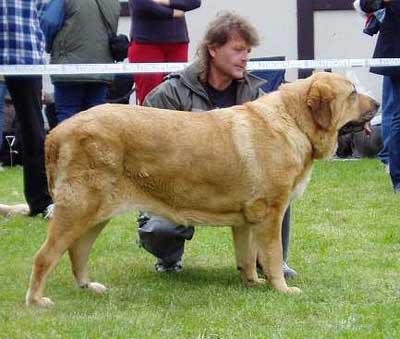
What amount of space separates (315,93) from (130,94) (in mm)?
8105

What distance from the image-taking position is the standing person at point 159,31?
9.59 metres

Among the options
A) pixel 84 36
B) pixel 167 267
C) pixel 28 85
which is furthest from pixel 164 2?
pixel 167 267

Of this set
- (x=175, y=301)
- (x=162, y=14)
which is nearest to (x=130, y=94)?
(x=162, y=14)

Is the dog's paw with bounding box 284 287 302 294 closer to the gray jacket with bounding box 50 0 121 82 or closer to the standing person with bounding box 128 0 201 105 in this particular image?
the standing person with bounding box 128 0 201 105

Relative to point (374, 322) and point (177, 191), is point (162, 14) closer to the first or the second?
point (177, 191)

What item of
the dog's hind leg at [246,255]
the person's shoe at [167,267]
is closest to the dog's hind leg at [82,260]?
the person's shoe at [167,267]

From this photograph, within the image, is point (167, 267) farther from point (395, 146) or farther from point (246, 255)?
point (395, 146)

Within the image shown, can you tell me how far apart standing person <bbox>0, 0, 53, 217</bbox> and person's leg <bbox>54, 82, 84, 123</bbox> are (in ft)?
5.34

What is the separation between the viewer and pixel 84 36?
959 centimetres

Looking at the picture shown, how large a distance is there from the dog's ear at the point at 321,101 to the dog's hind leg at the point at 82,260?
4.46 feet

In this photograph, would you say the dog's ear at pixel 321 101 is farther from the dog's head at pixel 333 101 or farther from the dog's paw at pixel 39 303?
the dog's paw at pixel 39 303

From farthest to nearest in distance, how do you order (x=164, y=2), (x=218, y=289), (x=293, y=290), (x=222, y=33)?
(x=164, y=2) < (x=222, y=33) < (x=218, y=289) < (x=293, y=290)

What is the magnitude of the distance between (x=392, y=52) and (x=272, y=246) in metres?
4.00

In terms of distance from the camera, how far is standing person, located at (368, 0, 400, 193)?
9.16m
